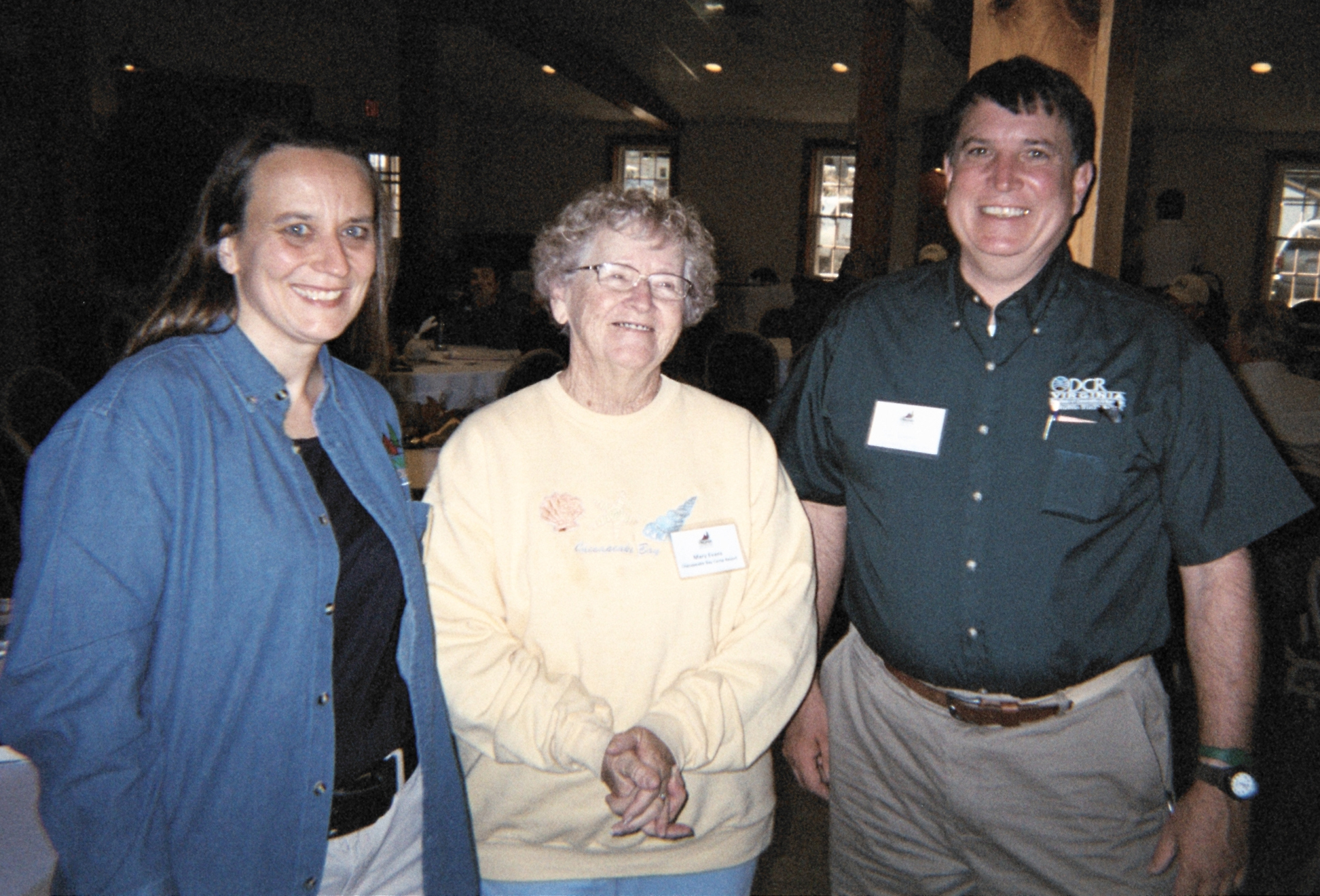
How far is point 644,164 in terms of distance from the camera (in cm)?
1692

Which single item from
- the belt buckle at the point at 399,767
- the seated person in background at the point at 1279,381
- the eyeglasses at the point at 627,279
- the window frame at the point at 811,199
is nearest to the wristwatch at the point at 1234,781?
the eyeglasses at the point at 627,279

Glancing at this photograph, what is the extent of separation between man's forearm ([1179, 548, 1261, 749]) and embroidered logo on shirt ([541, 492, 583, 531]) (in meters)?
1.15

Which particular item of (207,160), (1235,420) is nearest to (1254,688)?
(1235,420)

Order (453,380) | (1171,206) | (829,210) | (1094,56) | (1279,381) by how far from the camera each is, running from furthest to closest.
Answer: (829,210) → (1171,206) → (453,380) → (1279,381) → (1094,56)

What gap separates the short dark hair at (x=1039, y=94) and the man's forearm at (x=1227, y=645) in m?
0.83

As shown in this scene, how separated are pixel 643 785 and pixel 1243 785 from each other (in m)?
1.09

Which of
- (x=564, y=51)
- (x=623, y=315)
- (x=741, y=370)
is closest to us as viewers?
(x=623, y=315)

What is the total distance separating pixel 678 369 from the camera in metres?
6.83

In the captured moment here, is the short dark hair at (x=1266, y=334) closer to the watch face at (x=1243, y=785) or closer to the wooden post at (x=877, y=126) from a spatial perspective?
the wooden post at (x=877, y=126)

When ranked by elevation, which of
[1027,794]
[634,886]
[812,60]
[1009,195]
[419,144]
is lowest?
[634,886]

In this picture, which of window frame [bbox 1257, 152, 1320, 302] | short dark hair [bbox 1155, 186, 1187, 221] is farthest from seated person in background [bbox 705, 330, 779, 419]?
window frame [bbox 1257, 152, 1320, 302]

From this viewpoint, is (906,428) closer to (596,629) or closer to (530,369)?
(596,629)

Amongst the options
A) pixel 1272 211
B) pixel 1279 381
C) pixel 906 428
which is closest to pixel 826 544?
pixel 906 428

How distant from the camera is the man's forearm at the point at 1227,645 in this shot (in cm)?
163
